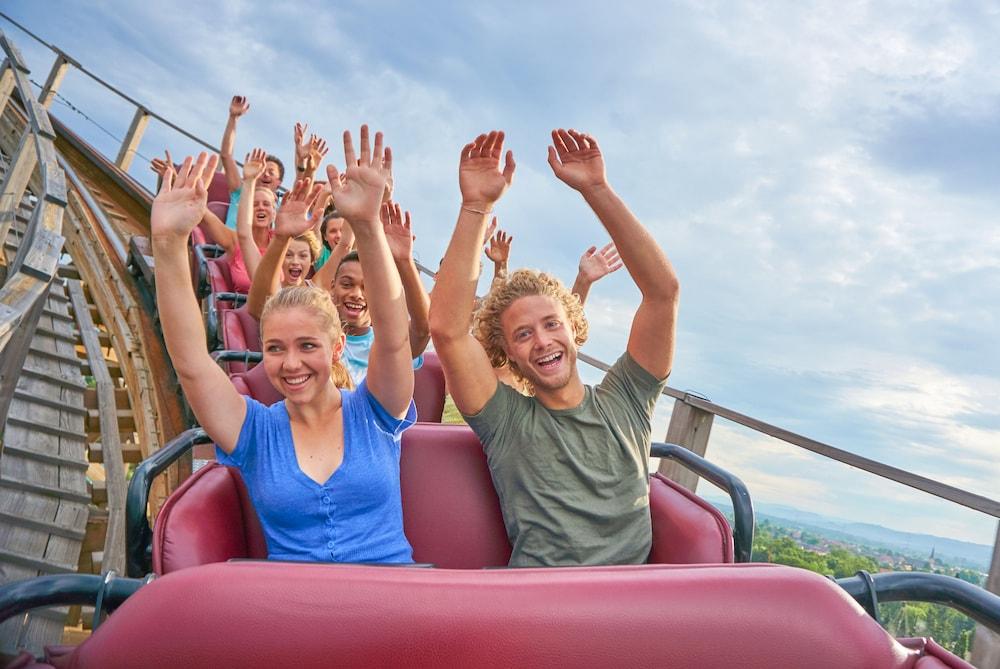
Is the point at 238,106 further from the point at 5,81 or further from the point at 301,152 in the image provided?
the point at 5,81

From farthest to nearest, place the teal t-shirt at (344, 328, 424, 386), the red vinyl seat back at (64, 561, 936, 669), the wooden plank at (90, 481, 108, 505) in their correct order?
the wooden plank at (90, 481, 108, 505) → the teal t-shirt at (344, 328, 424, 386) → the red vinyl seat back at (64, 561, 936, 669)

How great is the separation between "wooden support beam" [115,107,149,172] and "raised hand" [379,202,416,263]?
908cm

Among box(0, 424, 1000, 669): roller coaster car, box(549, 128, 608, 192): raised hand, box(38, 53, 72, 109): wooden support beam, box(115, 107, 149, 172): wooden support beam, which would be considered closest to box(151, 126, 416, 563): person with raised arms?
box(549, 128, 608, 192): raised hand

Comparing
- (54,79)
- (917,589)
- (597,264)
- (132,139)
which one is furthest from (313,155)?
(54,79)

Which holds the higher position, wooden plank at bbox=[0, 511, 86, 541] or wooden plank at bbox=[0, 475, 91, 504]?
wooden plank at bbox=[0, 475, 91, 504]

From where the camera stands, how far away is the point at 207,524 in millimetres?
1520

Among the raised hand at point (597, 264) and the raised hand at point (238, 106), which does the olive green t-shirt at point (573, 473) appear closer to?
the raised hand at point (597, 264)

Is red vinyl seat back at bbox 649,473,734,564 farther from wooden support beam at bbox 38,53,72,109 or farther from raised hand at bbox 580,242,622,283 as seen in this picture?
wooden support beam at bbox 38,53,72,109

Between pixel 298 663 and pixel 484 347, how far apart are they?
1311 mm

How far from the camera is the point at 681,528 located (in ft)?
5.45

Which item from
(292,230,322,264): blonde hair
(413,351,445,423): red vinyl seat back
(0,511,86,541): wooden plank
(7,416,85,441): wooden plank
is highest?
(292,230,322,264): blonde hair

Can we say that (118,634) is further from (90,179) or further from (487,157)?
(90,179)

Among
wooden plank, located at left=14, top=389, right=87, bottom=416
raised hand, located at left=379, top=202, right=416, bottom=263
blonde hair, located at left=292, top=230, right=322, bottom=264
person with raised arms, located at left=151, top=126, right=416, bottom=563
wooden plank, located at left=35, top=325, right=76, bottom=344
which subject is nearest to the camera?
person with raised arms, located at left=151, top=126, right=416, bottom=563

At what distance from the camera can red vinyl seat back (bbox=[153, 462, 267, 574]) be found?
4.53 ft
